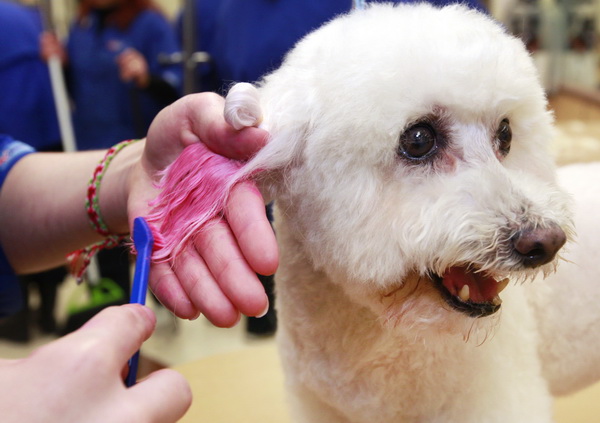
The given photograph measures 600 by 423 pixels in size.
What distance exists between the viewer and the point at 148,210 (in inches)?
23.1

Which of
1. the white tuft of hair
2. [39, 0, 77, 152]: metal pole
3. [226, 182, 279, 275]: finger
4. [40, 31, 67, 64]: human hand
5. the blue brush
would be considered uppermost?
the white tuft of hair

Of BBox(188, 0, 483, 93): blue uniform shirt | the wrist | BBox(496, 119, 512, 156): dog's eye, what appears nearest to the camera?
BBox(496, 119, 512, 156): dog's eye

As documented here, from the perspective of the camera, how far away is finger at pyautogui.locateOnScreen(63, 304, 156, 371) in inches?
14.6

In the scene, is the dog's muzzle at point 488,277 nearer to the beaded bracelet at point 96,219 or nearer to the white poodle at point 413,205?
the white poodle at point 413,205

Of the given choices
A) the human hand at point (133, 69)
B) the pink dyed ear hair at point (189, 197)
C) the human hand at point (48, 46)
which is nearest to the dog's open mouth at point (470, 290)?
the pink dyed ear hair at point (189, 197)

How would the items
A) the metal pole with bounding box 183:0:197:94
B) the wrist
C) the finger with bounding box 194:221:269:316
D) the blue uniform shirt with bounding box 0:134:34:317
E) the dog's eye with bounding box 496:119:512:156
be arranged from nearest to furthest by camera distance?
the finger with bounding box 194:221:269:316 < the dog's eye with bounding box 496:119:512:156 < the wrist < the blue uniform shirt with bounding box 0:134:34:317 < the metal pole with bounding box 183:0:197:94

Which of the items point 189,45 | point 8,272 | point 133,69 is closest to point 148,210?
point 8,272

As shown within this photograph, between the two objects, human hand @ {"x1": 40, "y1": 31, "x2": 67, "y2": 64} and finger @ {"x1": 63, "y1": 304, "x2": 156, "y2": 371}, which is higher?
finger @ {"x1": 63, "y1": 304, "x2": 156, "y2": 371}

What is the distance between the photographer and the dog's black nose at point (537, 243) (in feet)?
1.58

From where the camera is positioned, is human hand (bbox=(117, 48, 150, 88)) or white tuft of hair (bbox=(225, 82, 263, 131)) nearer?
white tuft of hair (bbox=(225, 82, 263, 131))

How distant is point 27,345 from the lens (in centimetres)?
204

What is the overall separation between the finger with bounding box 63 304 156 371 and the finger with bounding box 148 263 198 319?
77 millimetres

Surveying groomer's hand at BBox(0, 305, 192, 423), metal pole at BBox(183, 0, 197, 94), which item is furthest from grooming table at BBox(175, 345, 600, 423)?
metal pole at BBox(183, 0, 197, 94)

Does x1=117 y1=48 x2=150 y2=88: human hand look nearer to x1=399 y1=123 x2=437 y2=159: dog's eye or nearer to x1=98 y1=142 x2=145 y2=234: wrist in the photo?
x1=98 y1=142 x2=145 y2=234: wrist
